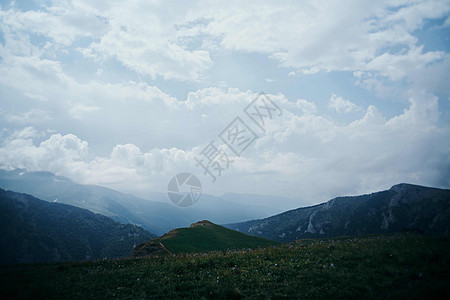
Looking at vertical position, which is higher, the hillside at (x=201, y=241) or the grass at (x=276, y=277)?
the grass at (x=276, y=277)

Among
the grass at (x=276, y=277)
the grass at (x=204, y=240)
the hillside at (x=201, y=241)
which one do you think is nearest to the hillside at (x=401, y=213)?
the grass at (x=204, y=240)

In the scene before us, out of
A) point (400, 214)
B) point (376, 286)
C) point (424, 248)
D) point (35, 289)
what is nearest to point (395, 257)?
point (424, 248)

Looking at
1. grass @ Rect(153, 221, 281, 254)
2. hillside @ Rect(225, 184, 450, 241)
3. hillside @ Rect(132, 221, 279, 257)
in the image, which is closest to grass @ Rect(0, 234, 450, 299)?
hillside @ Rect(132, 221, 279, 257)

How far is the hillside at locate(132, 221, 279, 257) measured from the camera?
4452 cm

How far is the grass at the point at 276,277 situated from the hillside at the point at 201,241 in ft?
85.2

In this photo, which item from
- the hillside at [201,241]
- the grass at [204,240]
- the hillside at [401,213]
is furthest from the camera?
the hillside at [401,213]

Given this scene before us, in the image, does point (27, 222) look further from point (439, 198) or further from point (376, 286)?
point (439, 198)

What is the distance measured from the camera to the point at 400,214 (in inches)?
5871

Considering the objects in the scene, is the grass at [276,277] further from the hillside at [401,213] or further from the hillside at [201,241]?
the hillside at [401,213]

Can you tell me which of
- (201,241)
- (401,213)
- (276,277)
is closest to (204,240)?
(201,241)

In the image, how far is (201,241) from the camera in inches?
2047

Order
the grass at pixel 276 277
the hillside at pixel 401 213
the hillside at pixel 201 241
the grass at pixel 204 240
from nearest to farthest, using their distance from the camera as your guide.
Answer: the grass at pixel 276 277
the hillside at pixel 201 241
the grass at pixel 204 240
the hillside at pixel 401 213

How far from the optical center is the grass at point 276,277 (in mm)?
8828

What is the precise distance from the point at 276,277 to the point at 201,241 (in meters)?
43.8
